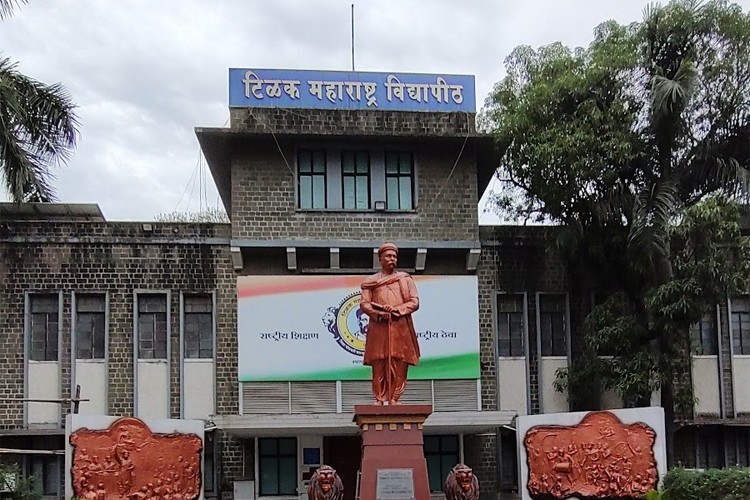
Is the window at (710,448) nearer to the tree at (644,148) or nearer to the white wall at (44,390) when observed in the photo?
the tree at (644,148)

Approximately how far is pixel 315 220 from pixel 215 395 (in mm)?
3859

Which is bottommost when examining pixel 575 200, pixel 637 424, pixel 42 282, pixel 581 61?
pixel 637 424

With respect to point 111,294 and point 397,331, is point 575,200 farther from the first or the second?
point 111,294

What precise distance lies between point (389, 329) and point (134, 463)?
6108 mm

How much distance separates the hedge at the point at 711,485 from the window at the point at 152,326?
9.64 meters

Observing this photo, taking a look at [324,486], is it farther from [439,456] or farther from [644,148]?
[644,148]

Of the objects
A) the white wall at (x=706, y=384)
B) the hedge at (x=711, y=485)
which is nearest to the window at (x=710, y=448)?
the white wall at (x=706, y=384)

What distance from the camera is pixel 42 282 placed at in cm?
1995

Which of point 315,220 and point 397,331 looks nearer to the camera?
point 397,331

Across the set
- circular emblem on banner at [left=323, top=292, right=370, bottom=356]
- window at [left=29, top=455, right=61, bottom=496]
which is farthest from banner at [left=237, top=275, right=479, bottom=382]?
window at [left=29, top=455, right=61, bottom=496]

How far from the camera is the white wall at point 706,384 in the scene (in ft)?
67.5

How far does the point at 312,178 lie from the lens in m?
20.6

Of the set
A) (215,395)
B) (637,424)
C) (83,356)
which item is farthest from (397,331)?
(83,356)

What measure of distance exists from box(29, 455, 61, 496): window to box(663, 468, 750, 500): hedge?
10.9m
